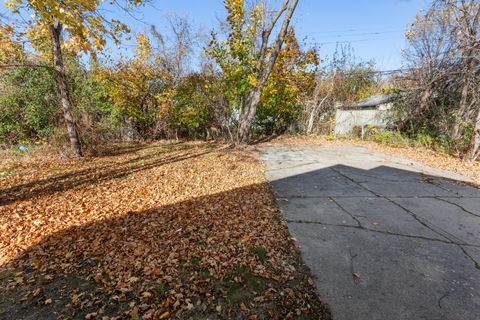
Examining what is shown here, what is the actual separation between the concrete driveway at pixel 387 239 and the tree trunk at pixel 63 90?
5134 millimetres

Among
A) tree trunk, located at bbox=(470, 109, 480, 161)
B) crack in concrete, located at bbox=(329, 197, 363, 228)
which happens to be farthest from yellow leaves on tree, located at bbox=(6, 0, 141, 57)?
tree trunk, located at bbox=(470, 109, 480, 161)

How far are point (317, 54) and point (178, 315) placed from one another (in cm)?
1241

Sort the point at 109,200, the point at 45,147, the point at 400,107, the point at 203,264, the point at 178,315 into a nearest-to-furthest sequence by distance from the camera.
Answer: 1. the point at 178,315
2. the point at 203,264
3. the point at 109,200
4. the point at 45,147
5. the point at 400,107

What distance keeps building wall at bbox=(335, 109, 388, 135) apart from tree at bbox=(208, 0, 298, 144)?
550 cm

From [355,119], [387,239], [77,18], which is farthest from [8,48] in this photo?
[355,119]

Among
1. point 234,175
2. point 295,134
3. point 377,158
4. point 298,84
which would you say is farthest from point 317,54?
point 234,175

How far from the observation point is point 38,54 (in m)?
8.73

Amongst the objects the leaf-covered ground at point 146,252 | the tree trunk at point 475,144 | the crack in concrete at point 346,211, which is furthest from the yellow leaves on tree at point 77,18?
the tree trunk at point 475,144

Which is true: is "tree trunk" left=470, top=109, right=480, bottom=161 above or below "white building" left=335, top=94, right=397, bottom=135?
below

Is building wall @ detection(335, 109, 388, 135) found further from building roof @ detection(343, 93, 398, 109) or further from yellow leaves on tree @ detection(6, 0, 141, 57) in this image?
yellow leaves on tree @ detection(6, 0, 141, 57)

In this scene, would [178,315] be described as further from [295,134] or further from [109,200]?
[295,134]

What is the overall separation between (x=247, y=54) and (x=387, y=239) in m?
7.59

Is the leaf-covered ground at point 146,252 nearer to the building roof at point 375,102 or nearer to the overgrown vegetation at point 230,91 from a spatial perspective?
the overgrown vegetation at point 230,91

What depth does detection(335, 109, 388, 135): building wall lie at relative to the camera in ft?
38.0
